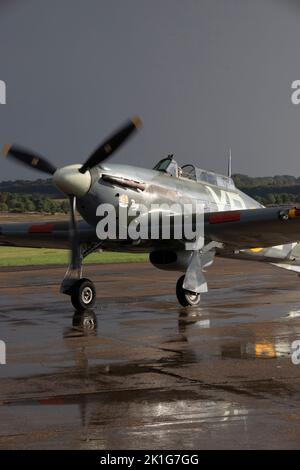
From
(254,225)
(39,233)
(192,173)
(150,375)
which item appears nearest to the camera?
(150,375)

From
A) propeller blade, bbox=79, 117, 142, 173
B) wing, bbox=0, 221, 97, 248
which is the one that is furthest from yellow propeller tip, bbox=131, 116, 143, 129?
wing, bbox=0, 221, 97, 248

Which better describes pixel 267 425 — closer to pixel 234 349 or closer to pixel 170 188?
pixel 234 349

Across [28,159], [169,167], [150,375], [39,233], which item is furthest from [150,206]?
[150,375]

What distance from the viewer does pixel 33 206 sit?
86.6 metres

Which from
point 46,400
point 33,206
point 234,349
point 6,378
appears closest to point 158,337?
point 234,349

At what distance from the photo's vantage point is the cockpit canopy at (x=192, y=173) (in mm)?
15305

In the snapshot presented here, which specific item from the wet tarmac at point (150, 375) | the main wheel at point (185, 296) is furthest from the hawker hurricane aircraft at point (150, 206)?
the wet tarmac at point (150, 375)

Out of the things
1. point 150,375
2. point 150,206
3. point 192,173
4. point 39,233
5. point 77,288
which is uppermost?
point 192,173

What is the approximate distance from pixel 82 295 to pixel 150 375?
6.87m

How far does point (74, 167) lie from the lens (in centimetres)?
1322

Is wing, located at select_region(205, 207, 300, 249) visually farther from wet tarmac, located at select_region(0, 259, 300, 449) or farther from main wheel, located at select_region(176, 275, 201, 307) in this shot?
wet tarmac, located at select_region(0, 259, 300, 449)

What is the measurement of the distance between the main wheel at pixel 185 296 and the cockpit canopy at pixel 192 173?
2.50m

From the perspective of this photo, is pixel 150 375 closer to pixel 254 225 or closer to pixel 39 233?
pixel 254 225

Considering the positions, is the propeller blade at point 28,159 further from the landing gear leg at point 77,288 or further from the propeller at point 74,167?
the landing gear leg at point 77,288
